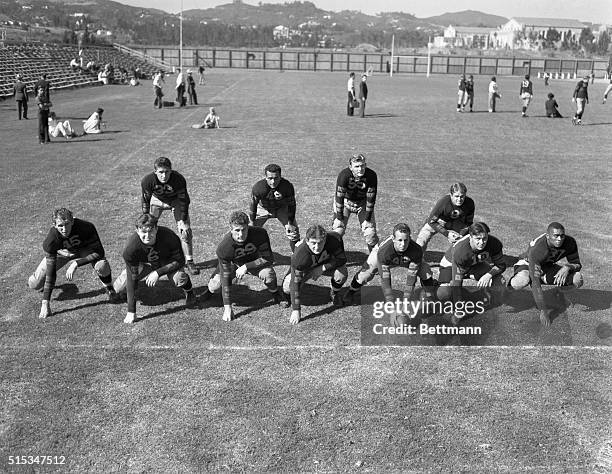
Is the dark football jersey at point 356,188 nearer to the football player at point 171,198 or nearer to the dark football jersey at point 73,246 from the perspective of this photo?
the football player at point 171,198

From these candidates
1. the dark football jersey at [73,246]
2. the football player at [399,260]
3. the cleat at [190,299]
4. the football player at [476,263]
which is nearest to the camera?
the football player at [399,260]

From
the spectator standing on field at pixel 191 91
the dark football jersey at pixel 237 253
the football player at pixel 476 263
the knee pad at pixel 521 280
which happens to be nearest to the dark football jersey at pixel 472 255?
the football player at pixel 476 263

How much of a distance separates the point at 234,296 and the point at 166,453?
3.88 metres

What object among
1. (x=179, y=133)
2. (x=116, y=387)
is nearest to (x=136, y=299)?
(x=116, y=387)

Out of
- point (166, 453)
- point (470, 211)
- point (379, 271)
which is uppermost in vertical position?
point (470, 211)

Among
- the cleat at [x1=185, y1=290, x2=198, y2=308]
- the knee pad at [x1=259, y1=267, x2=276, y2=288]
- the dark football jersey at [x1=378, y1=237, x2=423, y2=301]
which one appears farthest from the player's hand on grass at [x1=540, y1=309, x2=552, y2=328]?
the cleat at [x1=185, y1=290, x2=198, y2=308]

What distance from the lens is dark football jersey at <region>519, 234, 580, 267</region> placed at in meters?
8.66

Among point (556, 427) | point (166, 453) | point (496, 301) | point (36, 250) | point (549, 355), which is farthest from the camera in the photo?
point (36, 250)

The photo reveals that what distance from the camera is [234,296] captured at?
9.56 meters

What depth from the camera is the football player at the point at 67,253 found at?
8656 millimetres

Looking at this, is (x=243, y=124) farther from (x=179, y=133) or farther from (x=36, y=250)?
(x=36, y=250)

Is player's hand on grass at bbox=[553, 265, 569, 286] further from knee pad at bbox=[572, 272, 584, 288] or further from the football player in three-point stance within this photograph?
the football player in three-point stance

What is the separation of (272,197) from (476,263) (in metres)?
3.70

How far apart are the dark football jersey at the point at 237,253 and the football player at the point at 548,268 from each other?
3.79 meters
